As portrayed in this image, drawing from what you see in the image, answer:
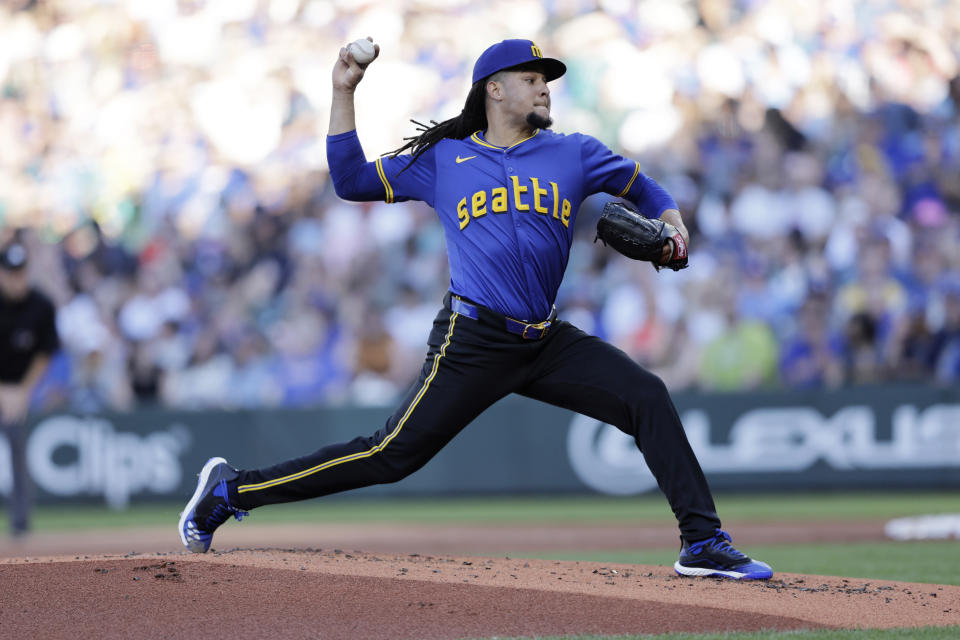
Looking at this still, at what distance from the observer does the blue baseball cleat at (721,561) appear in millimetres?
5352

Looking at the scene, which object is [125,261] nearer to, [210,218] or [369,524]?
[210,218]

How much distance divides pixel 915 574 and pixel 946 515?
3878 mm

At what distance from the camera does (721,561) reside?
17.6 ft

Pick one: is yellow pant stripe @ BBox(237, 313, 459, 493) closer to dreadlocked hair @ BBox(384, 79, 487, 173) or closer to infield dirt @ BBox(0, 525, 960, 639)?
infield dirt @ BBox(0, 525, 960, 639)

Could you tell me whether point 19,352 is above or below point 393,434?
above

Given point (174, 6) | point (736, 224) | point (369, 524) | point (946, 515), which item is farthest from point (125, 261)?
point (946, 515)

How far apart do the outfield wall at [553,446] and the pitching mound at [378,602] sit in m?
7.18

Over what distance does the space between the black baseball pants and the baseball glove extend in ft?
1.49

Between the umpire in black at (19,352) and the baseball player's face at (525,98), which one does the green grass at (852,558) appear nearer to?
the baseball player's face at (525,98)

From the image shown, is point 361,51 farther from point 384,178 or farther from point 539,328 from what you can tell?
point 539,328

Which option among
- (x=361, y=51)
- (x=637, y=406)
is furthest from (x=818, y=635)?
(x=361, y=51)

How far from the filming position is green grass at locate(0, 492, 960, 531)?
11.4 m

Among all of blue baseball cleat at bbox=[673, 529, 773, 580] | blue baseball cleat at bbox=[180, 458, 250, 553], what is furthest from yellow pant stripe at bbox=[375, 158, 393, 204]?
blue baseball cleat at bbox=[673, 529, 773, 580]

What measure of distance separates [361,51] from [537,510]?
25.6ft
